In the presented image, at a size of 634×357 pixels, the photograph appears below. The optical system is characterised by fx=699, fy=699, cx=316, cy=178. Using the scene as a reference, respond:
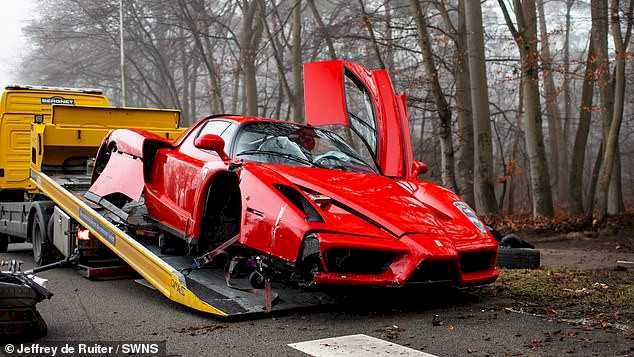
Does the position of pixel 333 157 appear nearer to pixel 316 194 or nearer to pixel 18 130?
pixel 316 194

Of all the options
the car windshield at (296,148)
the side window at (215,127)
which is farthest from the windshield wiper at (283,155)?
the side window at (215,127)

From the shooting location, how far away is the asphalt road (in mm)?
4480

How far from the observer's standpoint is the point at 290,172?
610 cm

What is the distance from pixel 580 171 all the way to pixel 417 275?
20689 millimetres

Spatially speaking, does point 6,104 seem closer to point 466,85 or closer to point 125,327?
point 125,327

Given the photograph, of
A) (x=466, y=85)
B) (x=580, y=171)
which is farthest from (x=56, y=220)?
(x=580, y=171)

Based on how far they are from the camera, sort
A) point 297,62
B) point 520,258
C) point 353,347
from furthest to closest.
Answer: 1. point 297,62
2. point 520,258
3. point 353,347

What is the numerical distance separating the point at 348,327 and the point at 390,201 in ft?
4.11

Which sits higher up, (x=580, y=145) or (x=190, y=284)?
(x=580, y=145)

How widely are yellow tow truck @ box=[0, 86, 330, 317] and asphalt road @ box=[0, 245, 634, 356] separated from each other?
27 centimetres

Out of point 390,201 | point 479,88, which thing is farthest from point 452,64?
point 390,201

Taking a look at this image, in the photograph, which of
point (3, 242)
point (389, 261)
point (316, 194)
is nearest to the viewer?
point (389, 261)

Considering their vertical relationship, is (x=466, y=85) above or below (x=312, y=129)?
above

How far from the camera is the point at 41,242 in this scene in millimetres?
9391
